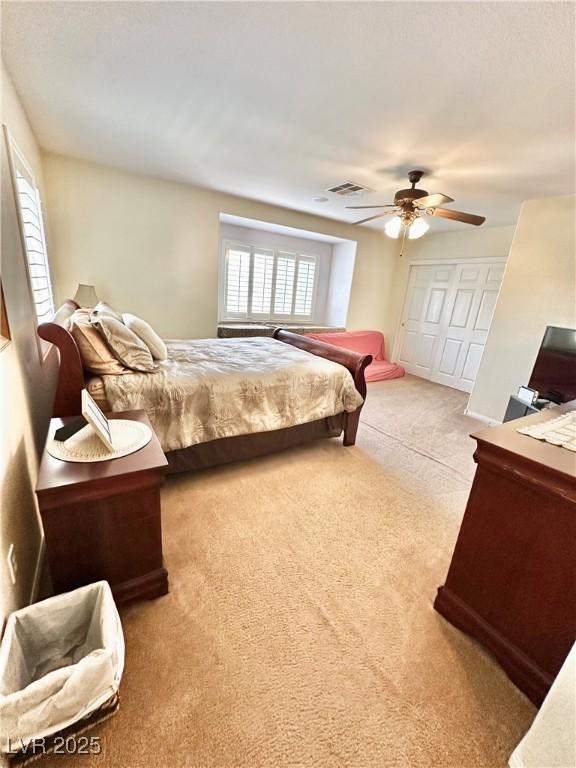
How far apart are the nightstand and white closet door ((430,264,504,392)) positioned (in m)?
4.80

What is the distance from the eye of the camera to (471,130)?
1986 mm

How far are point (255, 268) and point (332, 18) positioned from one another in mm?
3763

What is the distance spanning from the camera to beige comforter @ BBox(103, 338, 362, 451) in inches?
76.2

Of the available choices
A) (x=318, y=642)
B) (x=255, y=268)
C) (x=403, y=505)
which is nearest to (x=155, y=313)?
(x=255, y=268)

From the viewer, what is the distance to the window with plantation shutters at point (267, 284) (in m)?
Answer: 4.79

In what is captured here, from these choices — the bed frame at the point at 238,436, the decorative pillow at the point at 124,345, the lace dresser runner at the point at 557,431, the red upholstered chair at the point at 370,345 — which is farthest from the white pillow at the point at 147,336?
the red upholstered chair at the point at 370,345

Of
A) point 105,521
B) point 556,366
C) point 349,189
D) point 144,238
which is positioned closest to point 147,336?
point 105,521

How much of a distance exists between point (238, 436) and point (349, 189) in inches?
112

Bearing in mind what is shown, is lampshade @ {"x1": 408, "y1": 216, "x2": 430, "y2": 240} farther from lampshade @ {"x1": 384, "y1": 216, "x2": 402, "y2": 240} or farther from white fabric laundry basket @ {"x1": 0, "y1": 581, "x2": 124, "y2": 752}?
white fabric laundry basket @ {"x1": 0, "y1": 581, "x2": 124, "y2": 752}

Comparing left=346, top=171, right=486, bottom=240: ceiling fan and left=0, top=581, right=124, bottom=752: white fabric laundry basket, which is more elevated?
left=346, top=171, right=486, bottom=240: ceiling fan

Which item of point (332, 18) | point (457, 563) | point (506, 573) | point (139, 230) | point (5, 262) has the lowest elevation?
point (457, 563)

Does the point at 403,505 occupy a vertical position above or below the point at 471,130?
below

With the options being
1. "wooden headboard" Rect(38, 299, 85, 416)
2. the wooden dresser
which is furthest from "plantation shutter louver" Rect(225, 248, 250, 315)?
the wooden dresser

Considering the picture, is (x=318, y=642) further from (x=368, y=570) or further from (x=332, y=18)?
(x=332, y=18)
